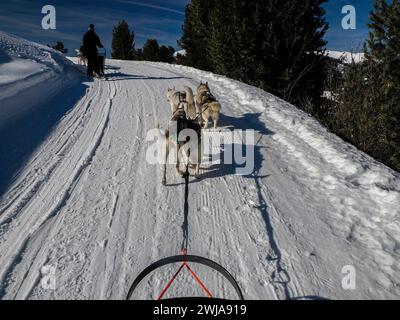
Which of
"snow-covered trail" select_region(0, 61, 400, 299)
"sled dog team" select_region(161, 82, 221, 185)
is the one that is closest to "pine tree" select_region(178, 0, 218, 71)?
"sled dog team" select_region(161, 82, 221, 185)

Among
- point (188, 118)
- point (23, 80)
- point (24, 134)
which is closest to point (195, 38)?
point (23, 80)

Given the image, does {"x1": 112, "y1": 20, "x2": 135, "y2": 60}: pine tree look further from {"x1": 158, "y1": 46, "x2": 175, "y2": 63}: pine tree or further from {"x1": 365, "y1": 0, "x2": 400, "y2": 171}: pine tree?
{"x1": 365, "y1": 0, "x2": 400, "y2": 171}: pine tree

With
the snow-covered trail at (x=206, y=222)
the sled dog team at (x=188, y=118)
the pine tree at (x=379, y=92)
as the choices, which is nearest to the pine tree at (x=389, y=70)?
the pine tree at (x=379, y=92)

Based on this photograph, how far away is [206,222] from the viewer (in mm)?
3062

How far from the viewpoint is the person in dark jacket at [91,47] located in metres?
11.6

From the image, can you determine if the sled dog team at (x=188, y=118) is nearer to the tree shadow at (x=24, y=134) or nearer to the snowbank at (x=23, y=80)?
the tree shadow at (x=24, y=134)

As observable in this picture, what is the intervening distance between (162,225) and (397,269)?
7.29 feet

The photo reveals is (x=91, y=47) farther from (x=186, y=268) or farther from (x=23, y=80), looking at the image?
(x=186, y=268)

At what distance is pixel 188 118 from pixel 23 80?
4909 mm

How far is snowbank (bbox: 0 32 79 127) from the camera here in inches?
219

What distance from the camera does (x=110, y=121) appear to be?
5.91 meters

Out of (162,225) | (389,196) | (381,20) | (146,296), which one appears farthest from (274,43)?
(146,296)
